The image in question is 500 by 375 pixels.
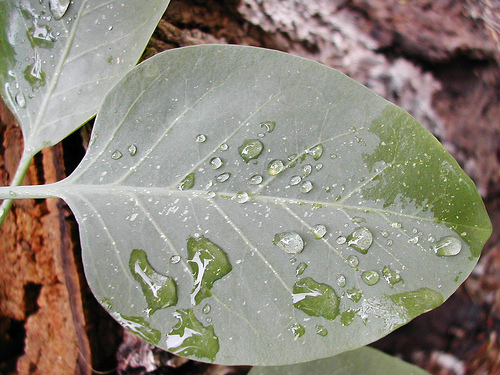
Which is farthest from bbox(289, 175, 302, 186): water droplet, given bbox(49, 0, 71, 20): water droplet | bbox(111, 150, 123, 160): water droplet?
bbox(49, 0, 71, 20): water droplet

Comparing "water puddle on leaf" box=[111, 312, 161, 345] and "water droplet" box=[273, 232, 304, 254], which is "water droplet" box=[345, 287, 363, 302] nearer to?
"water droplet" box=[273, 232, 304, 254]

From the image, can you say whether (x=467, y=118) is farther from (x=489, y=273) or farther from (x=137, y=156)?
(x=137, y=156)

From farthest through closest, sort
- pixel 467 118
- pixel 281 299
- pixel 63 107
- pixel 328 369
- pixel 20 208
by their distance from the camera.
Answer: pixel 467 118 < pixel 20 208 < pixel 328 369 < pixel 63 107 < pixel 281 299

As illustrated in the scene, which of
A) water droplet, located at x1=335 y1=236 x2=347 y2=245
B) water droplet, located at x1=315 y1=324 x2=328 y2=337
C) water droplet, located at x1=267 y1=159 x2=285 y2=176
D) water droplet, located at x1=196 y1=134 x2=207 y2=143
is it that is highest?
water droplet, located at x1=196 y1=134 x2=207 y2=143

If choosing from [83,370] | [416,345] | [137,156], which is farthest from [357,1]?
[83,370]

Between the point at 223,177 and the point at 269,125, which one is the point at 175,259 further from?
the point at 269,125

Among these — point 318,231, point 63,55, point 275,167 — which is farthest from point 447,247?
point 63,55
